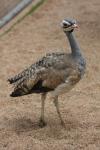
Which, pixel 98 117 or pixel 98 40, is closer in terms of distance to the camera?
pixel 98 117

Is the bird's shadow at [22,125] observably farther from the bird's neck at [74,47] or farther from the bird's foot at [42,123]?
the bird's neck at [74,47]

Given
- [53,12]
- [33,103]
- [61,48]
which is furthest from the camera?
[53,12]

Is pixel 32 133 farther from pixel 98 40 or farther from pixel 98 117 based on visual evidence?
pixel 98 40

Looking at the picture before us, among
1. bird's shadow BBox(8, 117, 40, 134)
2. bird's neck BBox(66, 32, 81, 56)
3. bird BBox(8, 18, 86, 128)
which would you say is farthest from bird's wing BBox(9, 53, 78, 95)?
bird's shadow BBox(8, 117, 40, 134)

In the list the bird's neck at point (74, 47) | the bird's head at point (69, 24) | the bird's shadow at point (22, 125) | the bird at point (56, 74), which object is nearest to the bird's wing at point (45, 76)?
the bird at point (56, 74)

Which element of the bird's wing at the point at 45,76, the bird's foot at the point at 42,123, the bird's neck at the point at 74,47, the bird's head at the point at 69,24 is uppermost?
the bird's head at the point at 69,24

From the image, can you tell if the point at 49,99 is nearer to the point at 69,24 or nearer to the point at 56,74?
the point at 56,74

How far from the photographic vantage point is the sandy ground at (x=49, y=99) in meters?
7.54

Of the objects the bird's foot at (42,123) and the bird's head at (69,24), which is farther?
the bird's foot at (42,123)

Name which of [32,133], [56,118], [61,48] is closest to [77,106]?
[56,118]

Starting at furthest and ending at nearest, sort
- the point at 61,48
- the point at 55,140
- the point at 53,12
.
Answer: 1. the point at 53,12
2. the point at 61,48
3. the point at 55,140

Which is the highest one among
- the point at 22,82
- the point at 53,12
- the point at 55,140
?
the point at 53,12

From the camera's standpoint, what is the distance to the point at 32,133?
7750 millimetres

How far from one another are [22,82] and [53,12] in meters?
6.14
